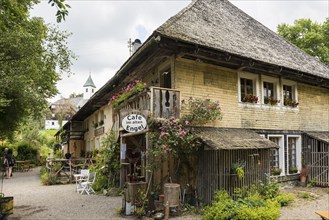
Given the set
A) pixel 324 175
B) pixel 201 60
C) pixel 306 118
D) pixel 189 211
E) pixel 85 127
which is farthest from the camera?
pixel 85 127

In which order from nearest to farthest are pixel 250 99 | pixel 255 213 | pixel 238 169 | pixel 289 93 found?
1. pixel 255 213
2. pixel 238 169
3. pixel 250 99
4. pixel 289 93

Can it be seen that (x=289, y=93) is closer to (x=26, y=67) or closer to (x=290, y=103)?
(x=290, y=103)

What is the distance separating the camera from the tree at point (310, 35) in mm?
25562

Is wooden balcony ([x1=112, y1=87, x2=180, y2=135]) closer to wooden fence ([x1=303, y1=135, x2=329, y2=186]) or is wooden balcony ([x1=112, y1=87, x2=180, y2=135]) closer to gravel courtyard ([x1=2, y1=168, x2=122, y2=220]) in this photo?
gravel courtyard ([x1=2, y1=168, x2=122, y2=220])

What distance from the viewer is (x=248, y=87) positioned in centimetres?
1123

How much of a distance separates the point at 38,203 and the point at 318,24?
29224 mm

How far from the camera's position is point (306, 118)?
1305 centimetres

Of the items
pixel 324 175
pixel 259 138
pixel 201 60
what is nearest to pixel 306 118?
pixel 324 175

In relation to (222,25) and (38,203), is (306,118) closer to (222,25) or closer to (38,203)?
(222,25)

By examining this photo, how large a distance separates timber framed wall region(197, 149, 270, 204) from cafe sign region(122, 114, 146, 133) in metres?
2.27

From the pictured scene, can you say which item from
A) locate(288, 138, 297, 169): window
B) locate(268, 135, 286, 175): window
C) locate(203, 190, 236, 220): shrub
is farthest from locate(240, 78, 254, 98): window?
locate(203, 190, 236, 220): shrub

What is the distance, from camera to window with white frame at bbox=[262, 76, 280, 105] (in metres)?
11.6

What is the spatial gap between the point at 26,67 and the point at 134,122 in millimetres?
8531

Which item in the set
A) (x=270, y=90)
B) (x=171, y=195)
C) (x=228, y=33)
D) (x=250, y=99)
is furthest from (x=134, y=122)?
(x=270, y=90)
